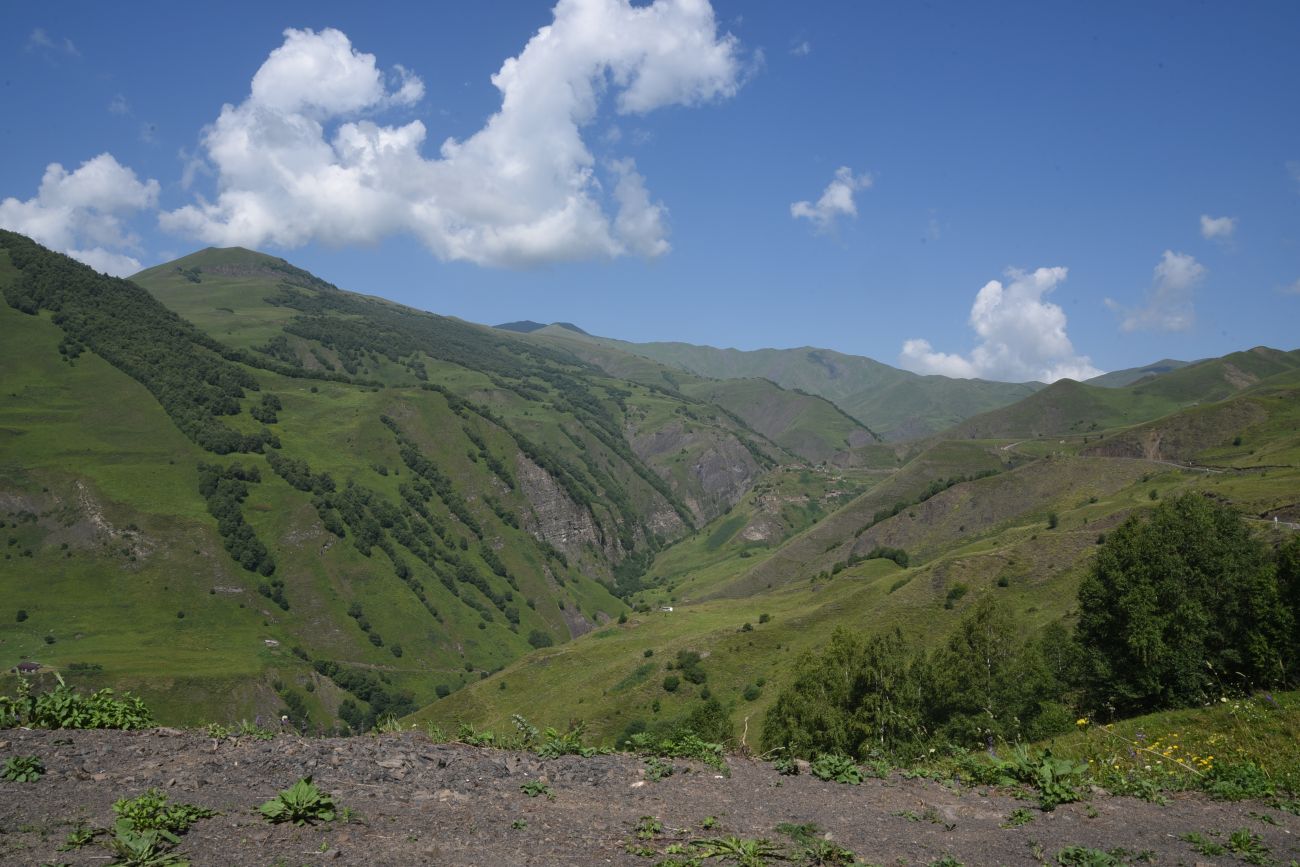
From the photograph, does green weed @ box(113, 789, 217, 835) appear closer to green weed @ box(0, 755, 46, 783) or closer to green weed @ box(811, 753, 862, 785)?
green weed @ box(0, 755, 46, 783)

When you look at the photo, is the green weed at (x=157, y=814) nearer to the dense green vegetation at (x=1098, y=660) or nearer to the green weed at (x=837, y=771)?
the green weed at (x=837, y=771)

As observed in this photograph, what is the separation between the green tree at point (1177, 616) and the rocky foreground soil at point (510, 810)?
12386 mm

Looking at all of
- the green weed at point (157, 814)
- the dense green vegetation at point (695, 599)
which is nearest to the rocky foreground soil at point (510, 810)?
the green weed at point (157, 814)

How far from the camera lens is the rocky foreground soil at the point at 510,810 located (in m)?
9.92

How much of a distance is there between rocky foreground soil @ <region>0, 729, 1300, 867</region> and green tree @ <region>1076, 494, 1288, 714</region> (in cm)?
1239

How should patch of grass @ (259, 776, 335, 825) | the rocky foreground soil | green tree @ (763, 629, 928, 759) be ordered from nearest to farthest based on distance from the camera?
1. the rocky foreground soil
2. patch of grass @ (259, 776, 335, 825)
3. green tree @ (763, 629, 928, 759)

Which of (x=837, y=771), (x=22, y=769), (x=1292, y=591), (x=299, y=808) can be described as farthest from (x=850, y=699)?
(x=22, y=769)

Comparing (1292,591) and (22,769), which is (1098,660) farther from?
(22,769)

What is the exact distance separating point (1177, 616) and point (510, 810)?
2765 centimetres

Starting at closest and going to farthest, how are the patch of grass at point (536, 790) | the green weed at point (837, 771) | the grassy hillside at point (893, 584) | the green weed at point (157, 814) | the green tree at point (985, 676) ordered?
the green weed at point (157, 814)
the patch of grass at point (536, 790)
the green weed at point (837, 771)
the green tree at point (985, 676)
the grassy hillside at point (893, 584)

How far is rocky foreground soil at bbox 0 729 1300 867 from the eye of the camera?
32.6 ft

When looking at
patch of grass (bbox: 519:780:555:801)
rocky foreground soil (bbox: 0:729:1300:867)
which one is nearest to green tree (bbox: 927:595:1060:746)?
rocky foreground soil (bbox: 0:729:1300:867)

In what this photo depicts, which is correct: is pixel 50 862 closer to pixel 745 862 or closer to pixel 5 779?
pixel 5 779

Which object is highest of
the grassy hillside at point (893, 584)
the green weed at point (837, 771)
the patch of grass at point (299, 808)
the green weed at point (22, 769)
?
the green weed at point (22, 769)
